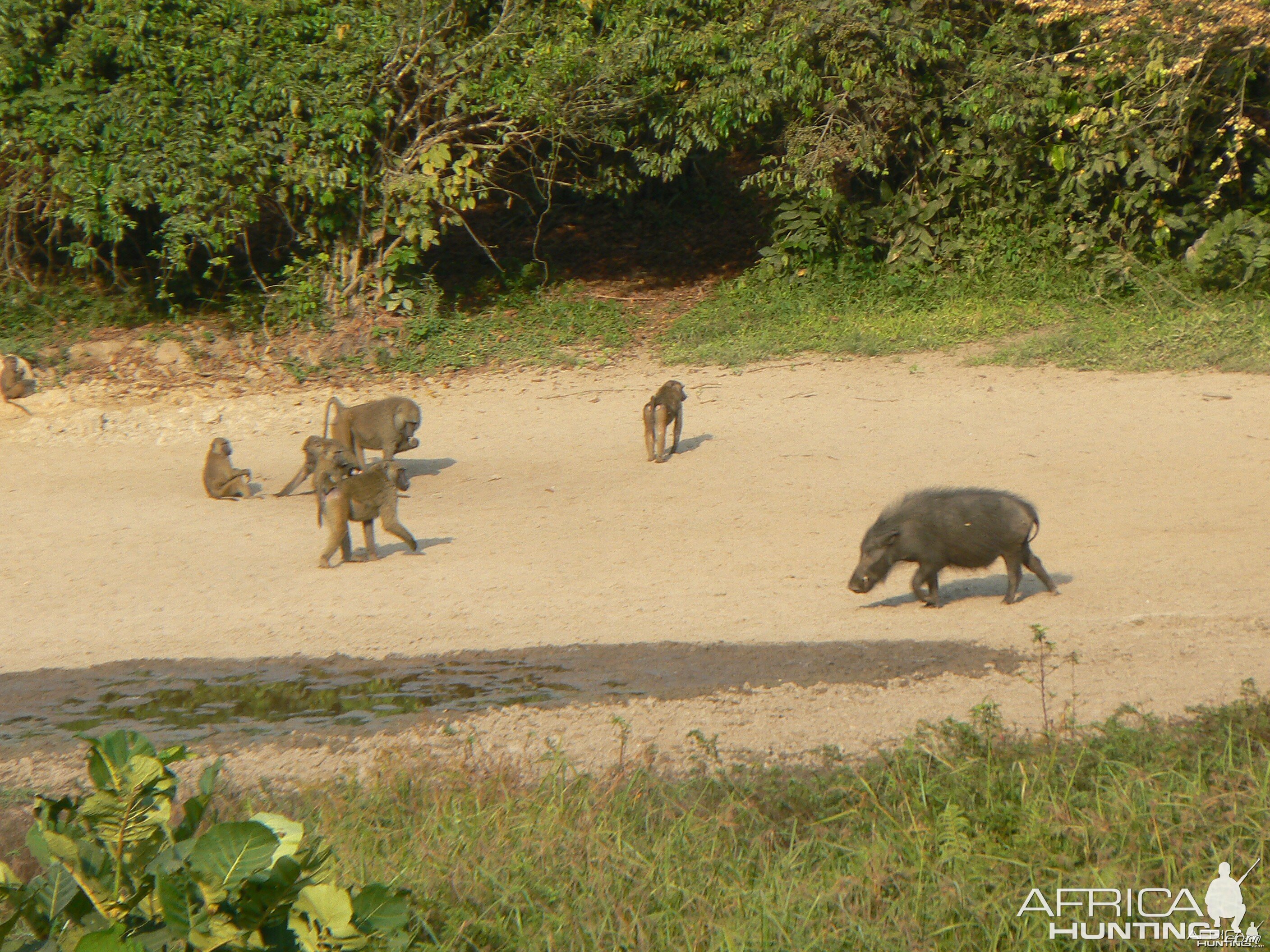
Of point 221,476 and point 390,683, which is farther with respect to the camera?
point 221,476

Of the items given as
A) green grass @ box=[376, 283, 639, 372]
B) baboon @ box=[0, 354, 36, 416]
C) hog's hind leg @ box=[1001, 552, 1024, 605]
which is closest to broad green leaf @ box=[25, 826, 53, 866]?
hog's hind leg @ box=[1001, 552, 1024, 605]

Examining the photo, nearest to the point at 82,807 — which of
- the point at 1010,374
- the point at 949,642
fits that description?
the point at 949,642

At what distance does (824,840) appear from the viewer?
379 centimetres

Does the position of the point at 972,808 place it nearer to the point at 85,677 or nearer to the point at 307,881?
the point at 307,881

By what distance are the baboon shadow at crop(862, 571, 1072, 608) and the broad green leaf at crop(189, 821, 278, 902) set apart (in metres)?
5.32

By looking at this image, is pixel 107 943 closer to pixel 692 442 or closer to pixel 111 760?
pixel 111 760

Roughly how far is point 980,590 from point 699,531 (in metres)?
2.25

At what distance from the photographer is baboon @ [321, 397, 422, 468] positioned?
1119 centimetres

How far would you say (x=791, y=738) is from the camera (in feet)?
16.9

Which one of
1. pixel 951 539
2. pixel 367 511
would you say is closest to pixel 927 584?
pixel 951 539

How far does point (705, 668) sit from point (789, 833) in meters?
2.43

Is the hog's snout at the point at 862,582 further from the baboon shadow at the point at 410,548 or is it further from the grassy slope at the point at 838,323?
the grassy slope at the point at 838,323

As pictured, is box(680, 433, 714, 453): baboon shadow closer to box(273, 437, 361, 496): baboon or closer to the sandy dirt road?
the sandy dirt road

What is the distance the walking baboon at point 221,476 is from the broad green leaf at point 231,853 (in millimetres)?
8704
